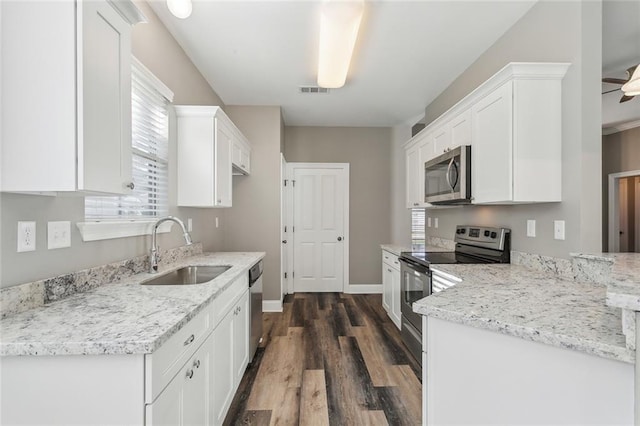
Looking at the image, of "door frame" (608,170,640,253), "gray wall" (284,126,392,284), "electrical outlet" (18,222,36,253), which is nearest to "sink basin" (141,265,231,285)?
"electrical outlet" (18,222,36,253)

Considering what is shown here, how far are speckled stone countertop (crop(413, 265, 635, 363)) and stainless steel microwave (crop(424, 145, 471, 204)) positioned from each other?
33.2 inches

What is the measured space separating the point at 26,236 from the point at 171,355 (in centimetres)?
77

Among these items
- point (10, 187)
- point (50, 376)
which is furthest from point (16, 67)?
point (50, 376)

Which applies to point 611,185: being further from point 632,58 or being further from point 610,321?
point 610,321

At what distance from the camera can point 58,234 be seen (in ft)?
4.26

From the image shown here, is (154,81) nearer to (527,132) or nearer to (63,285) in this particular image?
(63,285)

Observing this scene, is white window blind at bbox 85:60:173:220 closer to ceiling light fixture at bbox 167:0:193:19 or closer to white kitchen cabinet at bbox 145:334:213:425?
ceiling light fixture at bbox 167:0:193:19

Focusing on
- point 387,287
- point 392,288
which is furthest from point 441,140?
point 387,287

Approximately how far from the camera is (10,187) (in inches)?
40.6

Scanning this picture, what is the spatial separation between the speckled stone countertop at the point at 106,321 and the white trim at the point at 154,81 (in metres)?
1.34

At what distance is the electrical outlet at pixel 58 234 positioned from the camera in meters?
1.26

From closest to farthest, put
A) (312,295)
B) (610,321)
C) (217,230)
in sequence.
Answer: (610,321)
(217,230)
(312,295)

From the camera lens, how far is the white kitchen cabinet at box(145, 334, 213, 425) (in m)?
0.98

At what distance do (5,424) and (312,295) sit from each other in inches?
157
